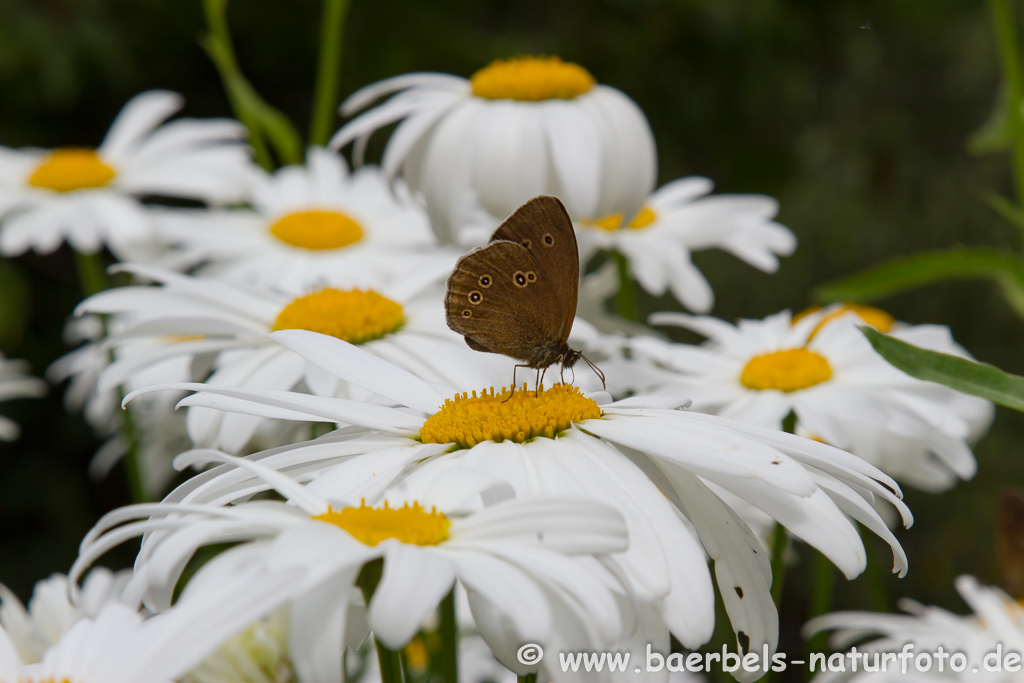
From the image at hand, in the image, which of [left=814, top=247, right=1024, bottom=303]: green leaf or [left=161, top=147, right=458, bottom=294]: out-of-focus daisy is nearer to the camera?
[left=814, top=247, right=1024, bottom=303]: green leaf

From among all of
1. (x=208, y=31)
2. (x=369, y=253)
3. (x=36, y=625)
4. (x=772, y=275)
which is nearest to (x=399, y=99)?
(x=369, y=253)

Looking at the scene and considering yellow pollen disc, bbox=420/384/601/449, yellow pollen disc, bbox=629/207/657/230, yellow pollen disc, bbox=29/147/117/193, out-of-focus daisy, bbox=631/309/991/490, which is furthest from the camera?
yellow pollen disc, bbox=29/147/117/193

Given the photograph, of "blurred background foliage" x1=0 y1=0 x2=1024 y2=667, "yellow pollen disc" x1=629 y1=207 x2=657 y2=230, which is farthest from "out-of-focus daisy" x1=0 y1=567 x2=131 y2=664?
"blurred background foliage" x1=0 y1=0 x2=1024 y2=667

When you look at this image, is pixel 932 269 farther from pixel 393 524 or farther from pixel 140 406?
pixel 140 406

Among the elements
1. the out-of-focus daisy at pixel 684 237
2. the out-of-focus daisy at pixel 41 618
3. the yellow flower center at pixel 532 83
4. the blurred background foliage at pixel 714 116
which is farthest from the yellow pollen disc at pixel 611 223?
the blurred background foliage at pixel 714 116

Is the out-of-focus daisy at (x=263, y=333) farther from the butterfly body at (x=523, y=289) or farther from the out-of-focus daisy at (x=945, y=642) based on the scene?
the out-of-focus daisy at (x=945, y=642)

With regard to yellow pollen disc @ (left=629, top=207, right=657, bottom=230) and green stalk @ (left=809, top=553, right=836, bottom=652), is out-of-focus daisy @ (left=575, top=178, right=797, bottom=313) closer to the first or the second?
yellow pollen disc @ (left=629, top=207, right=657, bottom=230)

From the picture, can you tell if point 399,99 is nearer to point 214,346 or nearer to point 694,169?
point 214,346

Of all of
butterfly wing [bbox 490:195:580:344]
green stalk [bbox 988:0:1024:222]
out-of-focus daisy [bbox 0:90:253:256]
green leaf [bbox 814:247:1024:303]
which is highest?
green stalk [bbox 988:0:1024:222]
